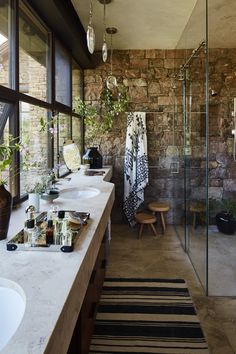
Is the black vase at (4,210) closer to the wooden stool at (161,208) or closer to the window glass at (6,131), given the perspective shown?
the window glass at (6,131)

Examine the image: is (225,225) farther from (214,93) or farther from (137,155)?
(214,93)

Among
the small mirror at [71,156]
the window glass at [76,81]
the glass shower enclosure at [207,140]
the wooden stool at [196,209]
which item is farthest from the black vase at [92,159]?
the wooden stool at [196,209]

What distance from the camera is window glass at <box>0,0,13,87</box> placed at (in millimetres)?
1954

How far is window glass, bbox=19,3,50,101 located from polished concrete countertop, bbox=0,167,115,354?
4.54ft

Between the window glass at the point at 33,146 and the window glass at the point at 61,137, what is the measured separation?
0.27 meters

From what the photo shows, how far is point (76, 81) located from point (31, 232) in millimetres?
3395

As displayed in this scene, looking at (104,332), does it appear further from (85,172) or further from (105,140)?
(105,140)

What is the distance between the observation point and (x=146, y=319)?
2.23 m

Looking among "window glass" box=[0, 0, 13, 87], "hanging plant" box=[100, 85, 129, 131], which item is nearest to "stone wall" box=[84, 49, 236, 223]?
"hanging plant" box=[100, 85, 129, 131]

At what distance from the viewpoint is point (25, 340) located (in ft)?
2.23

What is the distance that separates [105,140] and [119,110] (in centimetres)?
51

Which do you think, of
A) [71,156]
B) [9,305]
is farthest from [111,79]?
[9,305]

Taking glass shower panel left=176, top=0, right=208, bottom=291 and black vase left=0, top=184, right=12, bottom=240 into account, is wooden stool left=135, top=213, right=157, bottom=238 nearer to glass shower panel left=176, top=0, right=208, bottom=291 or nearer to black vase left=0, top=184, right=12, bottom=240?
glass shower panel left=176, top=0, right=208, bottom=291

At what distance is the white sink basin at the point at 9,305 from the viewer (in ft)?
3.00
